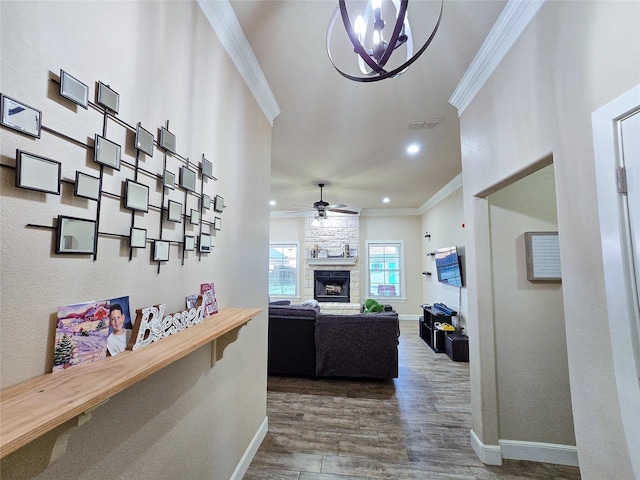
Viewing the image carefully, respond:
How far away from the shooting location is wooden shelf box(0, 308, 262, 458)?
0.52 m

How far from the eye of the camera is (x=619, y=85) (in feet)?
3.56

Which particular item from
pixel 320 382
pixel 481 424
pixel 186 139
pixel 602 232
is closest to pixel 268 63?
pixel 186 139

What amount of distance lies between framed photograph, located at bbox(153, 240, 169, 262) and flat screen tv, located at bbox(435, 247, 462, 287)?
4623mm

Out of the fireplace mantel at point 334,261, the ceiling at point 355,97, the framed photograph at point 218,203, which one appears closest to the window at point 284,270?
the fireplace mantel at point 334,261

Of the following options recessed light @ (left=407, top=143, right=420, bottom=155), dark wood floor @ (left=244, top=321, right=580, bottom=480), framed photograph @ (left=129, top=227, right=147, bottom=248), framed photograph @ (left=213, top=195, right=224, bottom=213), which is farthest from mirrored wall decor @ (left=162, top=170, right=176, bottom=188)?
recessed light @ (left=407, top=143, right=420, bottom=155)

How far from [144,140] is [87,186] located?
0.31m

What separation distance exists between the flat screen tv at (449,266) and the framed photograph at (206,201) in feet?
14.3

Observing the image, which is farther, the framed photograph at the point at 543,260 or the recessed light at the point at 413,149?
the recessed light at the point at 413,149

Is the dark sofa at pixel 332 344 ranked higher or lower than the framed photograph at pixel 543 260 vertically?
lower

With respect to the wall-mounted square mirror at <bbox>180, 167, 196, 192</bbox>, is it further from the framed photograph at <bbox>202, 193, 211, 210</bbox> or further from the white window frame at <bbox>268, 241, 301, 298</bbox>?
the white window frame at <bbox>268, 241, 301, 298</bbox>

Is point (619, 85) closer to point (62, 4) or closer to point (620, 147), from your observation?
point (620, 147)

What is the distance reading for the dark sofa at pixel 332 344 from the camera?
3600mm

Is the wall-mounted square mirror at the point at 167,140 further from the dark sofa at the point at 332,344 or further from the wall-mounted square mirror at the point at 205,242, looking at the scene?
the dark sofa at the point at 332,344

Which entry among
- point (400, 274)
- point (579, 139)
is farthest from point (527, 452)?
point (400, 274)
